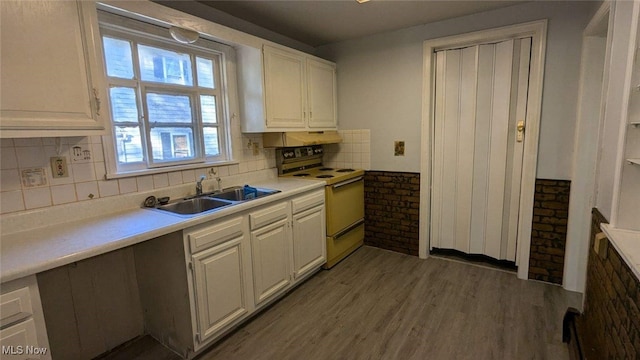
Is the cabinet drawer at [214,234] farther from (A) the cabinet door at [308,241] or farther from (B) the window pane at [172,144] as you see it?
(B) the window pane at [172,144]

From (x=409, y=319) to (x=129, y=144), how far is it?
2348mm

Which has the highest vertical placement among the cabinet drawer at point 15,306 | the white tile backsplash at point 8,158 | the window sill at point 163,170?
the white tile backsplash at point 8,158

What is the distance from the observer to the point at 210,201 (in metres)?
2.40

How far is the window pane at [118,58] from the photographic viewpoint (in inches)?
77.3

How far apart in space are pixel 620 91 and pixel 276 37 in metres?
2.78

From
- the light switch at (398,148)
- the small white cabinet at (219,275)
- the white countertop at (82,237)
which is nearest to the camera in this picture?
the white countertop at (82,237)

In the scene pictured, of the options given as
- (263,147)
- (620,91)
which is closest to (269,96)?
(263,147)

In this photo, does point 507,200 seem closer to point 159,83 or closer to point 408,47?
point 408,47

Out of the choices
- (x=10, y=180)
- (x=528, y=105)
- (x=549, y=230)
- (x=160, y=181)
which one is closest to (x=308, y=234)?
(x=160, y=181)

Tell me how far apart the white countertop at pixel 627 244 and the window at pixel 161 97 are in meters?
2.59

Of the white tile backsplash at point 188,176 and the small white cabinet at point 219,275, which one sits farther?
the white tile backsplash at point 188,176

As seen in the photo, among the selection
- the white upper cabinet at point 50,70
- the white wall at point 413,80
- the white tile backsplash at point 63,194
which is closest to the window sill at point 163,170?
the white tile backsplash at point 63,194

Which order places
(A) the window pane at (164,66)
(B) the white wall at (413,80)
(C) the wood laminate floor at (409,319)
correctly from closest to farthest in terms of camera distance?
(C) the wood laminate floor at (409,319) → (A) the window pane at (164,66) → (B) the white wall at (413,80)

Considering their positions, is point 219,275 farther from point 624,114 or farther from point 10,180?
point 624,114
